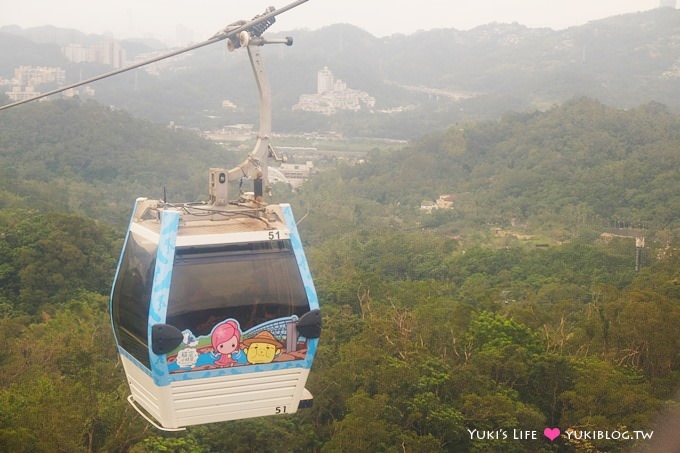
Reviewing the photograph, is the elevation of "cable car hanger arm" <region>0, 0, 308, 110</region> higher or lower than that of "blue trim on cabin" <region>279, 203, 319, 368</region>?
higher

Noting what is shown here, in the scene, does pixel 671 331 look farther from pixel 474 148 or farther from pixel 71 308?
pixel 474 148

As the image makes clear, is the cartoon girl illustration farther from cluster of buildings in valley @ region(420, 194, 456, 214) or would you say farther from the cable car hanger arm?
cluster of buildings in valley @ region(420, 194, 456, 214)

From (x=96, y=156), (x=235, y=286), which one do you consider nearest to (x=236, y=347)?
(x=235, y=286)

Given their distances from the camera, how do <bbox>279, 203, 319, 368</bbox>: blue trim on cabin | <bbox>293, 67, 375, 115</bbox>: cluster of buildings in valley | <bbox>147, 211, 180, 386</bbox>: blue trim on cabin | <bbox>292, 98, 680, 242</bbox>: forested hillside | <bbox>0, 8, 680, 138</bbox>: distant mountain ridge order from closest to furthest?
<bbox>147, 211, 180, 386</bbox>: blue trim on cabin, <bbox>279, 203, 319, 368</bbox>: blue trim on cabin, <bbox>292, 98, 680, 242</bbox>: forested hillside, <bbox>0, 8, 680, 138</bbox>: distant mountain ridge, <bbox>293, 67, 375, 115</bbox>: cluster of buildings in valley

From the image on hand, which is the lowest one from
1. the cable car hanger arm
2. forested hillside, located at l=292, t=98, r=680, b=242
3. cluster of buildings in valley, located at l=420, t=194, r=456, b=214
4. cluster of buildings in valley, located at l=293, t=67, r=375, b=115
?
cluster of buildings in valley, located at l=420, t=194, r=456, b=214

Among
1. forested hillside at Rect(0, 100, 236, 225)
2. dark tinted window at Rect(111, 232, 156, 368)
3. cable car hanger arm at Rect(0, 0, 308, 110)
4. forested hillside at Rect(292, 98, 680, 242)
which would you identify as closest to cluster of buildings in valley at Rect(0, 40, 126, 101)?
forested hillside at Rect(0, 100, 236, 225)

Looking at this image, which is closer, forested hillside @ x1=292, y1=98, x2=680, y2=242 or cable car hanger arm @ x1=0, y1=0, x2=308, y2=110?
cable car hanger arm @ x1=0, y1=0, x2=308, y2=110

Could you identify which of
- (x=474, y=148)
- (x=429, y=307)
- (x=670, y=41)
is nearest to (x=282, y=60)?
(x=670, y=41)
